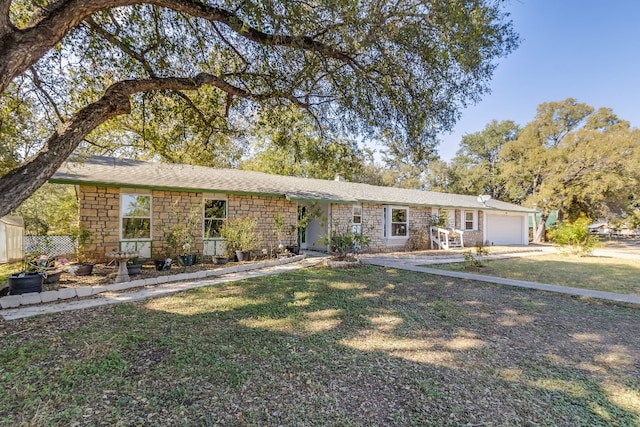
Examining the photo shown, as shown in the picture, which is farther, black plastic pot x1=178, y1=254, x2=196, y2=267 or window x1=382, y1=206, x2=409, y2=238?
window x1=382, y1=206, x2=409, y2=238

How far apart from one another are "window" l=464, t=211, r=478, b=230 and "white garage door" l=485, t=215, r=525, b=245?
4.78ft

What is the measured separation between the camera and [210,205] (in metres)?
11.4

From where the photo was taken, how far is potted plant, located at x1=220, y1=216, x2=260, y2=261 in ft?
35.3

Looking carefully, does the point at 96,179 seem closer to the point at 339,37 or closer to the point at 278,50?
the point at 278,50

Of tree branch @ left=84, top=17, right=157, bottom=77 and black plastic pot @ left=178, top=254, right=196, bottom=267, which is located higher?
tree branch @ left=84, top=17, right=157, bottom=77

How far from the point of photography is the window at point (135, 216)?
383 inches

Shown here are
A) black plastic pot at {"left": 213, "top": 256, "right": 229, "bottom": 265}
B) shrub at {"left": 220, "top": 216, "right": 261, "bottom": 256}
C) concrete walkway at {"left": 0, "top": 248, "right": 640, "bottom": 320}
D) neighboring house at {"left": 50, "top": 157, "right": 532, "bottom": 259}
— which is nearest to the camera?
concrete walkway at {"left": 0, "top": 248, "right": 640, "bottom": 320}

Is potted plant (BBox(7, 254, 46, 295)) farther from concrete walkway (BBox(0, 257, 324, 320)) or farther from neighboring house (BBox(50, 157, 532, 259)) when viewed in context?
neighboring house (BBox(50, 157, 532, 259))

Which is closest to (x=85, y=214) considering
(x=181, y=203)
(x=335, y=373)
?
(x=181, y=203)

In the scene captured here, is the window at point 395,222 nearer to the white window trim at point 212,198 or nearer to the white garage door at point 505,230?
the white garage door at point 505,230

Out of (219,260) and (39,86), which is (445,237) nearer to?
(219,260)

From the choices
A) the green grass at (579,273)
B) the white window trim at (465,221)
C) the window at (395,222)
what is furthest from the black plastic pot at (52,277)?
the white window trim at (465,221)

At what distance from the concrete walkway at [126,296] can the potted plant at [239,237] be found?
5.79 feet

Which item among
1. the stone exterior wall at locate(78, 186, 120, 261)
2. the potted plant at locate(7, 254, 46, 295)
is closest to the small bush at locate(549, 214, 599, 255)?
the stone exterior wall at locate(78, 186, 120, 261)
